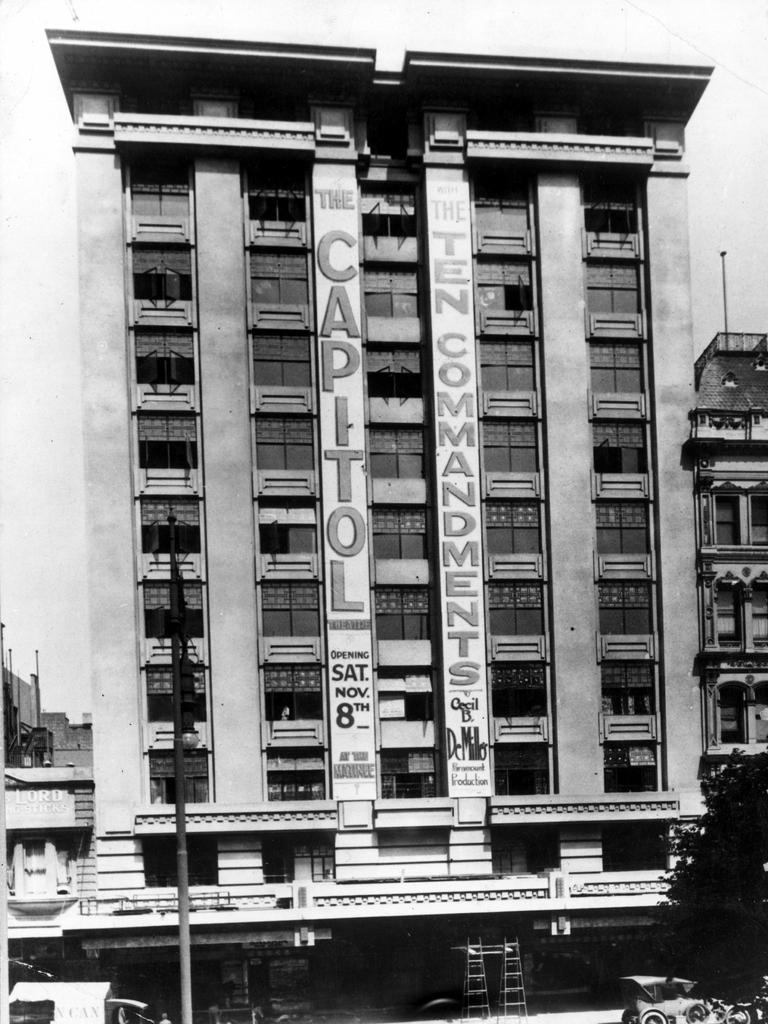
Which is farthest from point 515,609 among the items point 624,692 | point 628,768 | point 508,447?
point 628,768

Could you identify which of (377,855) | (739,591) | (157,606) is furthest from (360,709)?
(739,591)

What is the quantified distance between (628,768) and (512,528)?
9681 millimetres

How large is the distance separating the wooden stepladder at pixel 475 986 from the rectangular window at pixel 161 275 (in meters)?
24.7

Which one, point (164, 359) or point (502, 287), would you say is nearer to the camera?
point (164, 359)

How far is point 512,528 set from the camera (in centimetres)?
4600

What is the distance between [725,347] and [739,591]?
32.2 feet

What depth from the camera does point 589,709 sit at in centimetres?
4522

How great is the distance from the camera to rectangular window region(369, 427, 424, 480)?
150ft

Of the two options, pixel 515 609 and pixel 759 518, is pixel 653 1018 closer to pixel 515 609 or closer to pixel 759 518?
pixel 515 609

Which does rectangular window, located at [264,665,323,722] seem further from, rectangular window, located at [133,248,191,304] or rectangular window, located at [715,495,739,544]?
rectangular window, located at [715,495,739,544]

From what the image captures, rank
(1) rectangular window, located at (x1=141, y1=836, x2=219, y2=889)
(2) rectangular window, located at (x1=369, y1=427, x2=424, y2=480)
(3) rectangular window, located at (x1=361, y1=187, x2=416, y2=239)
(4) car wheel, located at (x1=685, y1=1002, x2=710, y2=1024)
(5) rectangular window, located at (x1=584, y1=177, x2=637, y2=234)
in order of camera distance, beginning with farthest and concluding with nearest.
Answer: (5) rectangular window, located at (x1=584, y1=177, x2=637, y2=234) < (3) rectangular window, located at (x1=361, y1=187, x2=416, y2=239) < (2) rectangular window, located at (x1=369, y1=427, x2=424, y2=480) < (1) rectangular window, located at (x1=141, y1=836, x2=219, y2=889) < (4) car wheel, located at (x1=685, y1=1002, x2=710, y2=1024)

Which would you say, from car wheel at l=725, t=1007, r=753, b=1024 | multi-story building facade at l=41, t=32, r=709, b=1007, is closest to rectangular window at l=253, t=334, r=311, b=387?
multi-story building facade at l=41, t=32, r=709, b=1007

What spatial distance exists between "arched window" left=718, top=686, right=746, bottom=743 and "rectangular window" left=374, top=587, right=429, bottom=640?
1113 centimetres

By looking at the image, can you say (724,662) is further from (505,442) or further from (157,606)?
(157,606)
